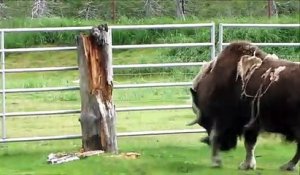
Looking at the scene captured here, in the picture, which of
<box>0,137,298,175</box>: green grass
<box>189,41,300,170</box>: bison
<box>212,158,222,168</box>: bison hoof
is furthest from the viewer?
<box>212,158,222,168</box>: bison hoof

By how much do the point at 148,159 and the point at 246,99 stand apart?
1362 millimetres

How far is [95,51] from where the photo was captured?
897cm

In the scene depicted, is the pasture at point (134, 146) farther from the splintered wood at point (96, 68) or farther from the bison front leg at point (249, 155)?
the splintered wood at point (96, 68)

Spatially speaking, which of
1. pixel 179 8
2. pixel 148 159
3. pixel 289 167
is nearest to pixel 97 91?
pixel 148 159

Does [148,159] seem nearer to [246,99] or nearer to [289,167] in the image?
[246,99]

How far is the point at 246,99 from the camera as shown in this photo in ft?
26.4

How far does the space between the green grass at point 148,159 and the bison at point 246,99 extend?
0.33 m

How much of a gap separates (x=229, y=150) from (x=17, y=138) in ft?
8.67

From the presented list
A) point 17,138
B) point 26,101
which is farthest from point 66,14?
point 17,138

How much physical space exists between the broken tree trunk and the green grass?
345 mm

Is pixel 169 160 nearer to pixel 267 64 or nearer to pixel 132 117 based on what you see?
pixel 267 64

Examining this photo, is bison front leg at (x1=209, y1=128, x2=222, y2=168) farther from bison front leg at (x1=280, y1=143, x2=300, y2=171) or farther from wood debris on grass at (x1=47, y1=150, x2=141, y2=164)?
wood debris on grass at (x1=47, y1=150, x2=141, y2=164)

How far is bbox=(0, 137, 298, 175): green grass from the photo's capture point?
320 inches

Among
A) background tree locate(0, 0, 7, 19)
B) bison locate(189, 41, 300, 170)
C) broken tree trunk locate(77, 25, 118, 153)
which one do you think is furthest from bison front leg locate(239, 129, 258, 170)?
background tree locate(0, 0, 7, 19)
